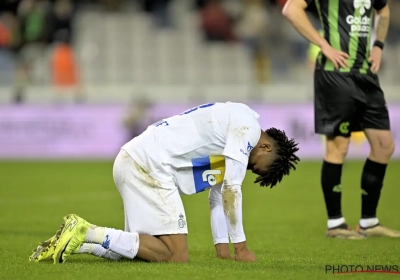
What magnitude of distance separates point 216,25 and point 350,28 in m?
15.1

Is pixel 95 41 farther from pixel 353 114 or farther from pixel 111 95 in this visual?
pixel 353 114

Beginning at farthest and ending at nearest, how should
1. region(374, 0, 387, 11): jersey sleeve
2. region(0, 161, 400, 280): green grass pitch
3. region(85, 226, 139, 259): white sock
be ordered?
region(374, 0, 387, 11): jersey sleeve, region(85, 226, 139, 259): white sock, region(0, 161, 400, 280): green grass pitch

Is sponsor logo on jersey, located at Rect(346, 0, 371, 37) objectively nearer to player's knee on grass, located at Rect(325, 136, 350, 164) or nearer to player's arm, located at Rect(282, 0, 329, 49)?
player's arm, located at Rect(282, 0, 329, 49)

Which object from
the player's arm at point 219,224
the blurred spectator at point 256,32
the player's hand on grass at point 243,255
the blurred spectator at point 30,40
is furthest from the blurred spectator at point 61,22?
the player's hand on grass at point 243,255

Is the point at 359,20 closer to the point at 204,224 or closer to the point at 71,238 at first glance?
the point at 204,224

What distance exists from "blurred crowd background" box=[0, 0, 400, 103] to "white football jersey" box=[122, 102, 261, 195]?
1446cm

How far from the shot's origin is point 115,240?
6.33 m

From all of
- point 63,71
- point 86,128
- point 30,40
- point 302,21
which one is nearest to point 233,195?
point 302,21

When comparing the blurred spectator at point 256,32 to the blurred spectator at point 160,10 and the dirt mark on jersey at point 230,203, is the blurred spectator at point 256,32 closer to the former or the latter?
the blurred spectator at point 160,10

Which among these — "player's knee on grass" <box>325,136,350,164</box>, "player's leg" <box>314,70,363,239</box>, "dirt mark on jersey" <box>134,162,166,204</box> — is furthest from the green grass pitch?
"player's knee on grass" <box>325,136,350,164</box>

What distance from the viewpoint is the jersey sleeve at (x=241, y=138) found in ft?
20.4

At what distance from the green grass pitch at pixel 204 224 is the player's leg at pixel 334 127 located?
249mm

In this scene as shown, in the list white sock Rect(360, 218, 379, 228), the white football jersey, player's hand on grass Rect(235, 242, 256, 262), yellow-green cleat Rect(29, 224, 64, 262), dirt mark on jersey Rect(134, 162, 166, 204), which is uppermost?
the white football jersey

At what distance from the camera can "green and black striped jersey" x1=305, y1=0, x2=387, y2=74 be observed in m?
8.37
